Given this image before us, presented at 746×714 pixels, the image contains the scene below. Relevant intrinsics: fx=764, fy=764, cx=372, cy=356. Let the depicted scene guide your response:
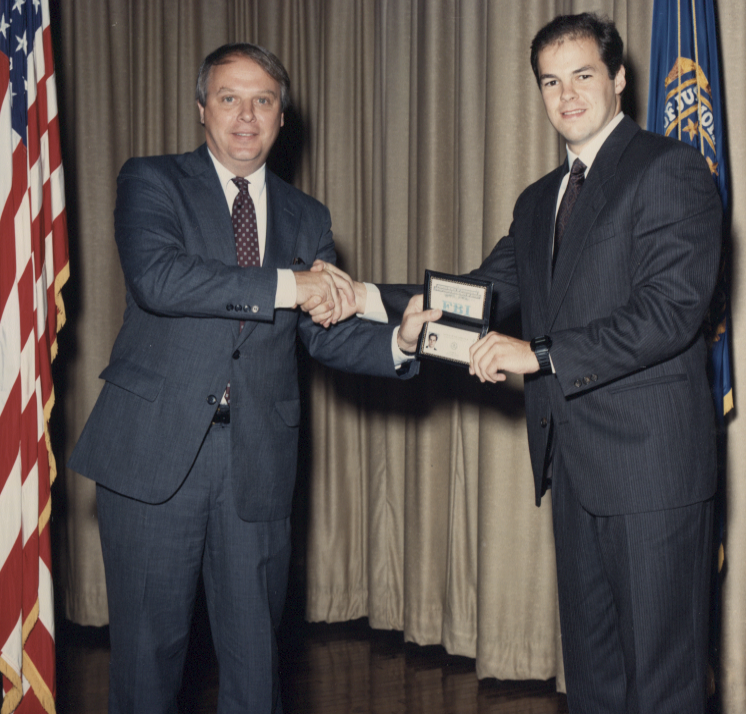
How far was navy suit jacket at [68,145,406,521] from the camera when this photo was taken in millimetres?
2020

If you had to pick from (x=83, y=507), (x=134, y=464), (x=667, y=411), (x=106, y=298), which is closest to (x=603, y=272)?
(x=667, y=411)

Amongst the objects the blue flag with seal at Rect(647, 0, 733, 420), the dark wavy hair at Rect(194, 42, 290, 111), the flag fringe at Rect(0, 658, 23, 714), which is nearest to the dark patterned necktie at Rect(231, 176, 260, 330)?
the dark wavy hair at Rect(194, 42, 290, 111)

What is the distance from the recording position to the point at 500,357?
2014 millimetres

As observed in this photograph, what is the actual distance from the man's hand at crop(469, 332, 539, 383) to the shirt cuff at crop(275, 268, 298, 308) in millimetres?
521

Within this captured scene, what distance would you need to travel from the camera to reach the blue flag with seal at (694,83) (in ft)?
7.80

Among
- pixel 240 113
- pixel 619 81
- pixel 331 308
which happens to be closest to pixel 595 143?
pixel 619 81

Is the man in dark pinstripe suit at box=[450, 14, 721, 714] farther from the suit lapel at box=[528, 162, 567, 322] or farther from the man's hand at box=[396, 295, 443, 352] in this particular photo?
the man's hand at box=[396, 295, 443, 352]

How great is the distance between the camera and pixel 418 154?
3307 mm

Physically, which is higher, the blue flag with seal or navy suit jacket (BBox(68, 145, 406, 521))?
the blue flag with seal

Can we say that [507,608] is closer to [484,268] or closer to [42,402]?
[484,268]

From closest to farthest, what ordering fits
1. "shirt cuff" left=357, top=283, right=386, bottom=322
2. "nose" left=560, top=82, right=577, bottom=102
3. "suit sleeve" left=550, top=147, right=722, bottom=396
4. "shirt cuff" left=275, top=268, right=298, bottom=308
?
"suit sleeve" left=550, top=147, right=722, bottom=396 → "nose" left=560, top=82, right=577, bottom=102 → "shirt cuff" left=275, top=268, right=298, bottom=308 → "shirt cuff" left=357, top=283, right=386, bottom=322

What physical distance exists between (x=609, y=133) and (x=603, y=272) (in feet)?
1.34

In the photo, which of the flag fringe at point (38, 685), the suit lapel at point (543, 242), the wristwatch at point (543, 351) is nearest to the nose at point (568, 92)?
the suit lapel at point (543, 242)

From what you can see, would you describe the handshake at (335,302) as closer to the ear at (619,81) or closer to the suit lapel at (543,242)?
the suit lapel at (543,242)
